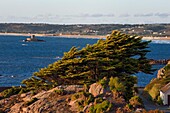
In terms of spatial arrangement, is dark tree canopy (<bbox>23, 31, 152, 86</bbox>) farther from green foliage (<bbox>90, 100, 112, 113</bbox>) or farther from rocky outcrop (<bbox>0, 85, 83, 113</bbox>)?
green foliage (<bbox>90, 100, 112, 113</bbox>)

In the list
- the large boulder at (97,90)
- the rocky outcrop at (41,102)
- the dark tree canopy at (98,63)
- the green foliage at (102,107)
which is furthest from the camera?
the dark tree canopy at (98,63)

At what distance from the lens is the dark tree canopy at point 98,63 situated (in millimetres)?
46938

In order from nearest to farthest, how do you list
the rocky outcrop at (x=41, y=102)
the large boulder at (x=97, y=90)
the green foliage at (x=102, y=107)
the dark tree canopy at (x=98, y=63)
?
the green foliage at (x=102, y=107)
the rocky outcrop at (x=41, y=102)
the large boulder at (x=97, y=90)
the dark tree canopy at (x=98, y=63)

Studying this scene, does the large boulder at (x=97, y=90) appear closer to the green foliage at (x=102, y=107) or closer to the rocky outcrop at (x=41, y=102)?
the rocky outcrop at (x=41, y=102)

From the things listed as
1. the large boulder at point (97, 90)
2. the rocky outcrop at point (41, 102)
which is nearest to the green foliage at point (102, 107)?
the rocky outcrop at point (41, 102)

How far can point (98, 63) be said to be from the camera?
154 ft

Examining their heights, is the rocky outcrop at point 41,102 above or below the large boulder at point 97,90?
below

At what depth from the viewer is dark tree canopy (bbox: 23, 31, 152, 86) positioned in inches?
1848

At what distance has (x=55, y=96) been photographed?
4019 cm

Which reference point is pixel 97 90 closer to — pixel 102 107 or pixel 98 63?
pixel 102 107

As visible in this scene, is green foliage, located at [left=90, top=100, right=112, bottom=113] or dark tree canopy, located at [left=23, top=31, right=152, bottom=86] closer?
green foliage, located at [left=90, top=100, right=112, bottom=113]

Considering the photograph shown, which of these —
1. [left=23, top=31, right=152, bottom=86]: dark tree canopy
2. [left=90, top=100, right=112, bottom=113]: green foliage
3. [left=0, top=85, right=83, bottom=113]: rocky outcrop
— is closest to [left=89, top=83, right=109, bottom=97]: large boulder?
[left=0, top=85, right=83, bottom=113]: rocky outcrop

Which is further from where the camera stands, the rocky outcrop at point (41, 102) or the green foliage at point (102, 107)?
the rocky outcrop at point (41, 102)

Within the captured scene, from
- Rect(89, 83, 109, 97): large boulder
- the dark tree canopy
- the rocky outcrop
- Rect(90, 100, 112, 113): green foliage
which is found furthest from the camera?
the dark tree canopy
